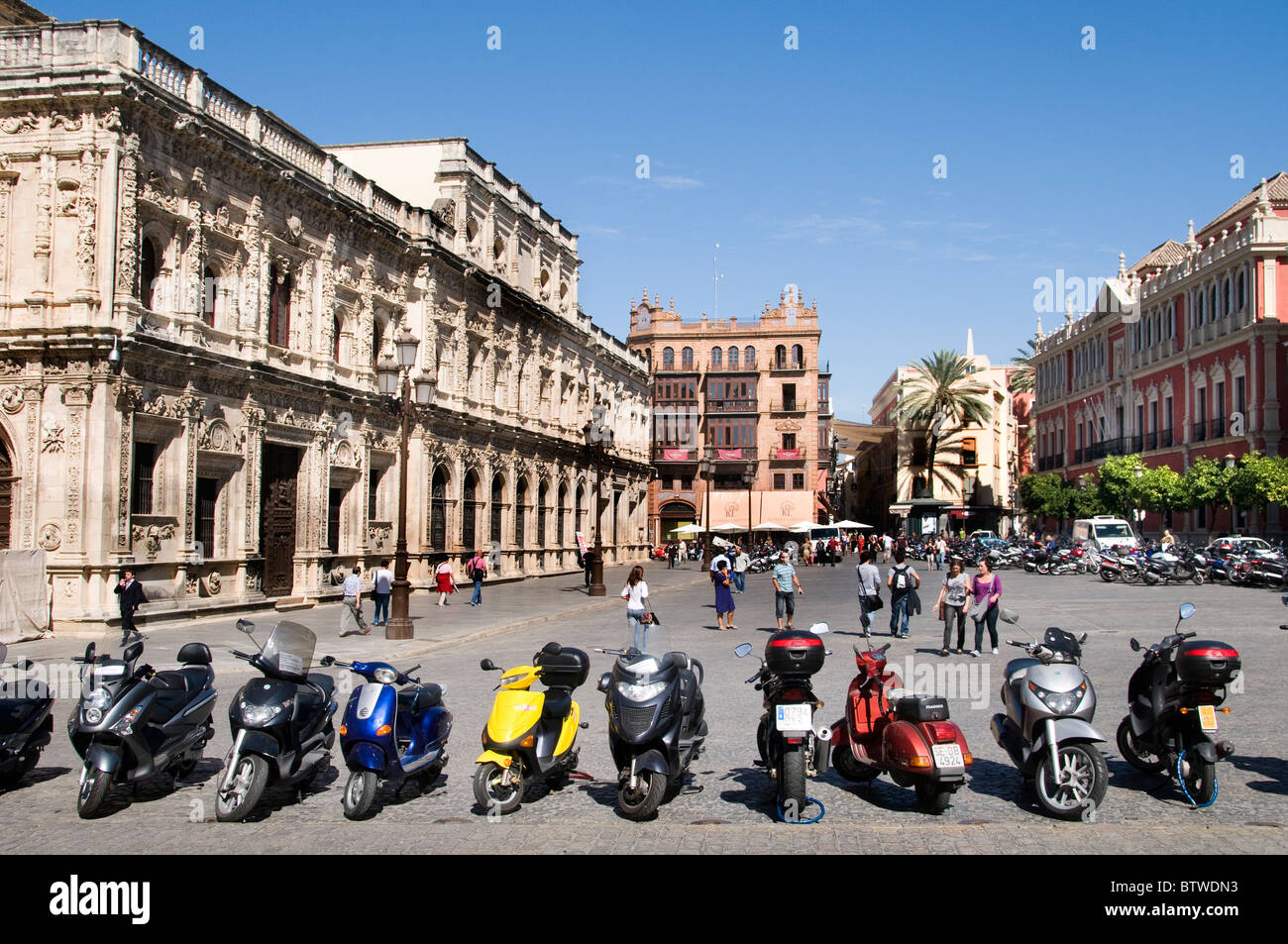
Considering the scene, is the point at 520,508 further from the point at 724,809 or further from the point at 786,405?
the point at 786,405

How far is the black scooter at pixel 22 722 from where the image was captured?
311 inches

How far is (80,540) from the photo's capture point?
2012 centimetres

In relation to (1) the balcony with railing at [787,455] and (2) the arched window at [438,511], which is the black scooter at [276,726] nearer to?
(2) the arched window at [438,511]

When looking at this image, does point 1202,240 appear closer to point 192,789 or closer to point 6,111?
point 6,111

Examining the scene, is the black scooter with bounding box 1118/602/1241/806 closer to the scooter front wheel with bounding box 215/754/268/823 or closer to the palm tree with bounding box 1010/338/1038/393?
the scooter front wheel with bounding box 215/754/268/823

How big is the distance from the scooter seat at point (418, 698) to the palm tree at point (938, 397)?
217 feet

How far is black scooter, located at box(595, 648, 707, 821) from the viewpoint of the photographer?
712cm

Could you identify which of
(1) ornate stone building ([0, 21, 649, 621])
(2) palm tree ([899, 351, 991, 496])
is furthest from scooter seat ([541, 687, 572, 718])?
(2) palm tree ([899, 351, 991, 496])

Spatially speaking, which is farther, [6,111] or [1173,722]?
[6,111]

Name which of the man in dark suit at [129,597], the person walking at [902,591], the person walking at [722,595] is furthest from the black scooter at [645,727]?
the person walking at [722,595]

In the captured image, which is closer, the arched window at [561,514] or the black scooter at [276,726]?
the black scooter at [276,726]

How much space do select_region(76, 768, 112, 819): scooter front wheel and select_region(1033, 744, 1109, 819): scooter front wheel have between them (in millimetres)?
6142
